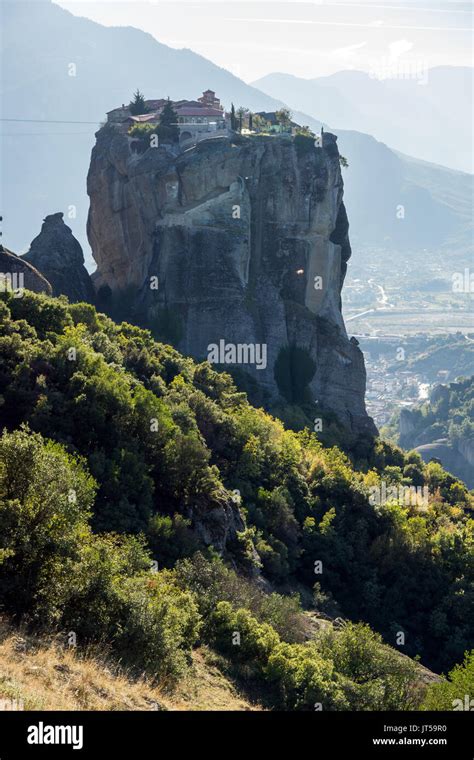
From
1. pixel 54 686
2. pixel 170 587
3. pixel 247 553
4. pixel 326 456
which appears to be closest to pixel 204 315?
pixel 326 456

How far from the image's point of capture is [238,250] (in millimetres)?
56844

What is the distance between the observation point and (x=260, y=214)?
59.1m

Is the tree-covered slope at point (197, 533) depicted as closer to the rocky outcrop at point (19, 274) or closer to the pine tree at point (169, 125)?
the rocky outcrop at point (19, 274)

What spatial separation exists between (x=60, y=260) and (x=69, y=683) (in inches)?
1734

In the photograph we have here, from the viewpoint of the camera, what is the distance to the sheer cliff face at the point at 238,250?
5619cm

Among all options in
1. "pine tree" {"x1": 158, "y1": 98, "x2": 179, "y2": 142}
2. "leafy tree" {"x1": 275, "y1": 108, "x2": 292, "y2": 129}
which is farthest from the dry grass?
"leafy tree" {"x1": 275, "y1": 108, "x2": 292, "y2": 129}

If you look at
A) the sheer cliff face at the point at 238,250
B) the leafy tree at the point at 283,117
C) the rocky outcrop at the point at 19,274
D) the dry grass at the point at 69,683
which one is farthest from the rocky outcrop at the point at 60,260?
the dry grass at the point at 69,683

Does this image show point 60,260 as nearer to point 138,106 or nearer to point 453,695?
point 138,106

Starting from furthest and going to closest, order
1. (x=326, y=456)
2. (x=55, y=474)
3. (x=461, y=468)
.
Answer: (x=461, y=468) → (x=326, y=456) → (x=55, y=474)

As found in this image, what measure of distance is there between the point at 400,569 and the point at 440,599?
1.88 meters

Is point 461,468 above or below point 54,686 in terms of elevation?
below

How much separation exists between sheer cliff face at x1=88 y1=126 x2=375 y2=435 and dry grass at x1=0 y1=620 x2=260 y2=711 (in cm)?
3834
